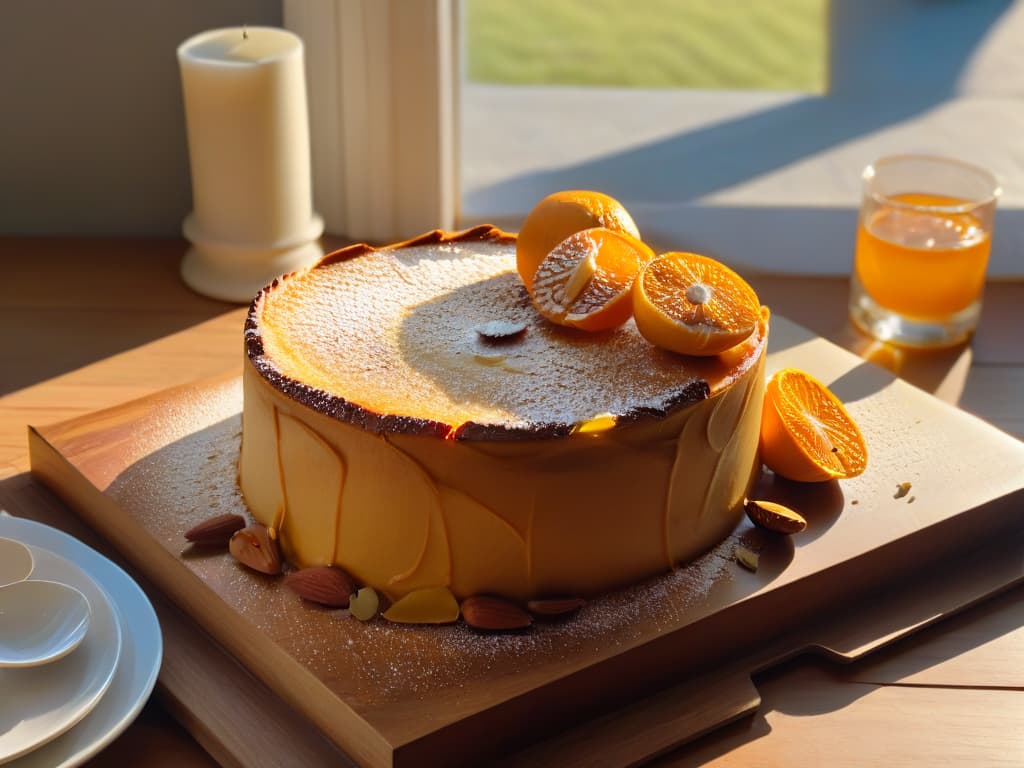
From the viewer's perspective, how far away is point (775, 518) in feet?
3.91

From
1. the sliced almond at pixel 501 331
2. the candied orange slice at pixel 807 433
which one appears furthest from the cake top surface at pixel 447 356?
the candied orange slice at pixel 807 433

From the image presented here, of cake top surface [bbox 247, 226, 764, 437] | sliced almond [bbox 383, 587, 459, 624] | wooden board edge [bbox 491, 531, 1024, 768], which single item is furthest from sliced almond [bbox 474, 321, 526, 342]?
wooden board edge [bbox 491, 531, 1024, 768]

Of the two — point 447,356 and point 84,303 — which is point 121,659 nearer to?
point 447,356

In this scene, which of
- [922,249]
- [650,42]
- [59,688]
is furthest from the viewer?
[650,42]

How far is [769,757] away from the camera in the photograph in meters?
1.04

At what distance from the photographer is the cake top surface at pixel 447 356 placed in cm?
107

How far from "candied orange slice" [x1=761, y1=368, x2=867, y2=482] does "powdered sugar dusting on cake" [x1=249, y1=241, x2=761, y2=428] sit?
15 cm

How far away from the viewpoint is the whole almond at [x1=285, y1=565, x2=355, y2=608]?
1.09 meters

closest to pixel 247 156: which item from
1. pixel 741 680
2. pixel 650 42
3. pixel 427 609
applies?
pixel 427 609

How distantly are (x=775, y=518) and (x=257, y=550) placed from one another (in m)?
0.45

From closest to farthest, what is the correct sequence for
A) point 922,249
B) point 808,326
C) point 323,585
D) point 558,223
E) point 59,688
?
point 59,688 < point 323,585 < point 558,223 < point 922,249 < point 808,326

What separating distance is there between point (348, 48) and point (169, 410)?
0.64m

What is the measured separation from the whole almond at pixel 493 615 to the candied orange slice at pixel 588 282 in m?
0.26

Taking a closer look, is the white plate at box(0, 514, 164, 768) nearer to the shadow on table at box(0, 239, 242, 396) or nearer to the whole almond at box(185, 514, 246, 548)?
the whole almond at box(185, 514, 246, 548)
